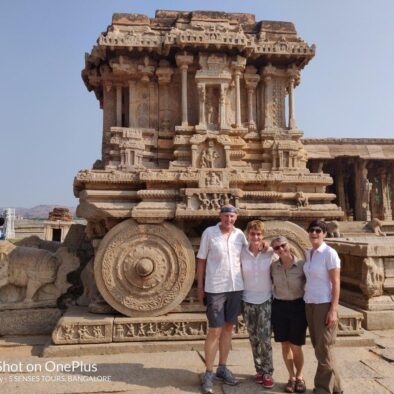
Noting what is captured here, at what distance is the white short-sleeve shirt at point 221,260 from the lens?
154 inches

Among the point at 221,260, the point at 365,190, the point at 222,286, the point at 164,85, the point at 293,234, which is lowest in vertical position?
the point at 222,286

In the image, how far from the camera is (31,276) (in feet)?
18.8

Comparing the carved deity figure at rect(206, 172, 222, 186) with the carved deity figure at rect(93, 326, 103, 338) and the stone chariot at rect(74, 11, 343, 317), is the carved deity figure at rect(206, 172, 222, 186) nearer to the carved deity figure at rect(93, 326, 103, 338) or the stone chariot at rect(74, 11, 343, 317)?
the stone chariot at rect(74, 11, 343, 317)

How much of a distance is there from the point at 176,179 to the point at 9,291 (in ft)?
9.64

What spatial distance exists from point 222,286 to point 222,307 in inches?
8.0

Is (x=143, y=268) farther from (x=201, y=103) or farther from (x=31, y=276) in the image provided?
(x=201, y=103)

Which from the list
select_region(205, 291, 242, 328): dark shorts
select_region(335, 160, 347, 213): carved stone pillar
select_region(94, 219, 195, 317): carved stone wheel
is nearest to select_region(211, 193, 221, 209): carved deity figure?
select_region(94, 219, 195, 317): carved stone wheel

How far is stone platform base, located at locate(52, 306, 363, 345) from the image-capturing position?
4.78 metres

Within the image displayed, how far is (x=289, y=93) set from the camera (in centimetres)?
960

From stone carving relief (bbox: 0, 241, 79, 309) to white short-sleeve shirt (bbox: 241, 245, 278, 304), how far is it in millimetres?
3044

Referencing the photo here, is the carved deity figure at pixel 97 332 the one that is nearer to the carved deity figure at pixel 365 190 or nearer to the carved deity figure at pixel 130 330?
the carved deity figure at pixel 130 330

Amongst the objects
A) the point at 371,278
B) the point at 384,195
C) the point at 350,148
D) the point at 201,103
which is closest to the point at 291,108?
the point at 201,103

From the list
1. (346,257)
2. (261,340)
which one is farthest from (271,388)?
(346,257)

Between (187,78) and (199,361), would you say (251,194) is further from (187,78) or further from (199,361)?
(187,78)
